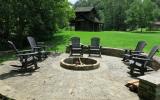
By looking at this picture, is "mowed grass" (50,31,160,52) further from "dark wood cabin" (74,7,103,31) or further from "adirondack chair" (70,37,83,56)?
"dark wood cabin" (74,7,103,31)

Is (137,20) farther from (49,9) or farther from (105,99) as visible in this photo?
(105,99)

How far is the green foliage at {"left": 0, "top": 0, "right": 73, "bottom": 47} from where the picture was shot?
14.4m

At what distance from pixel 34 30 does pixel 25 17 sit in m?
3.60

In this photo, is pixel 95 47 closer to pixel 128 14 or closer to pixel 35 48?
pixel 35 48

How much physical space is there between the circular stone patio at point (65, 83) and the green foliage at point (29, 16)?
598 centimetres

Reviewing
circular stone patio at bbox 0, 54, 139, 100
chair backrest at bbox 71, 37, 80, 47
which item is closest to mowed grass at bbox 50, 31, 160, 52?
chair backrest at bbox 71, 37, 80, 47

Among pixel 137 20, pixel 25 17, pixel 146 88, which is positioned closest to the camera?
pixel 146 88

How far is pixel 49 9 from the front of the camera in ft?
52.1

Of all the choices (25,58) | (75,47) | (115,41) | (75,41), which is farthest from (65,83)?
(115,41)

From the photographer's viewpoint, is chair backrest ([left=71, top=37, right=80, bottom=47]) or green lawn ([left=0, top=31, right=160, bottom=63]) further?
green lawn ([left=0, top=31, right=160, bottom=63])

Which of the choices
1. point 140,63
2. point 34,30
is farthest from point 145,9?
point 140,63

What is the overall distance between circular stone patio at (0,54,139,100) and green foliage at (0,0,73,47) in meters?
5.98

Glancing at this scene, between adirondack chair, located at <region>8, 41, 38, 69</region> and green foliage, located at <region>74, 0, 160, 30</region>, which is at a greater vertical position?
green foliage, located at <region>74, 0, 160, 30</region>

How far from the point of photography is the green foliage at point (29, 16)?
47.3 ft
